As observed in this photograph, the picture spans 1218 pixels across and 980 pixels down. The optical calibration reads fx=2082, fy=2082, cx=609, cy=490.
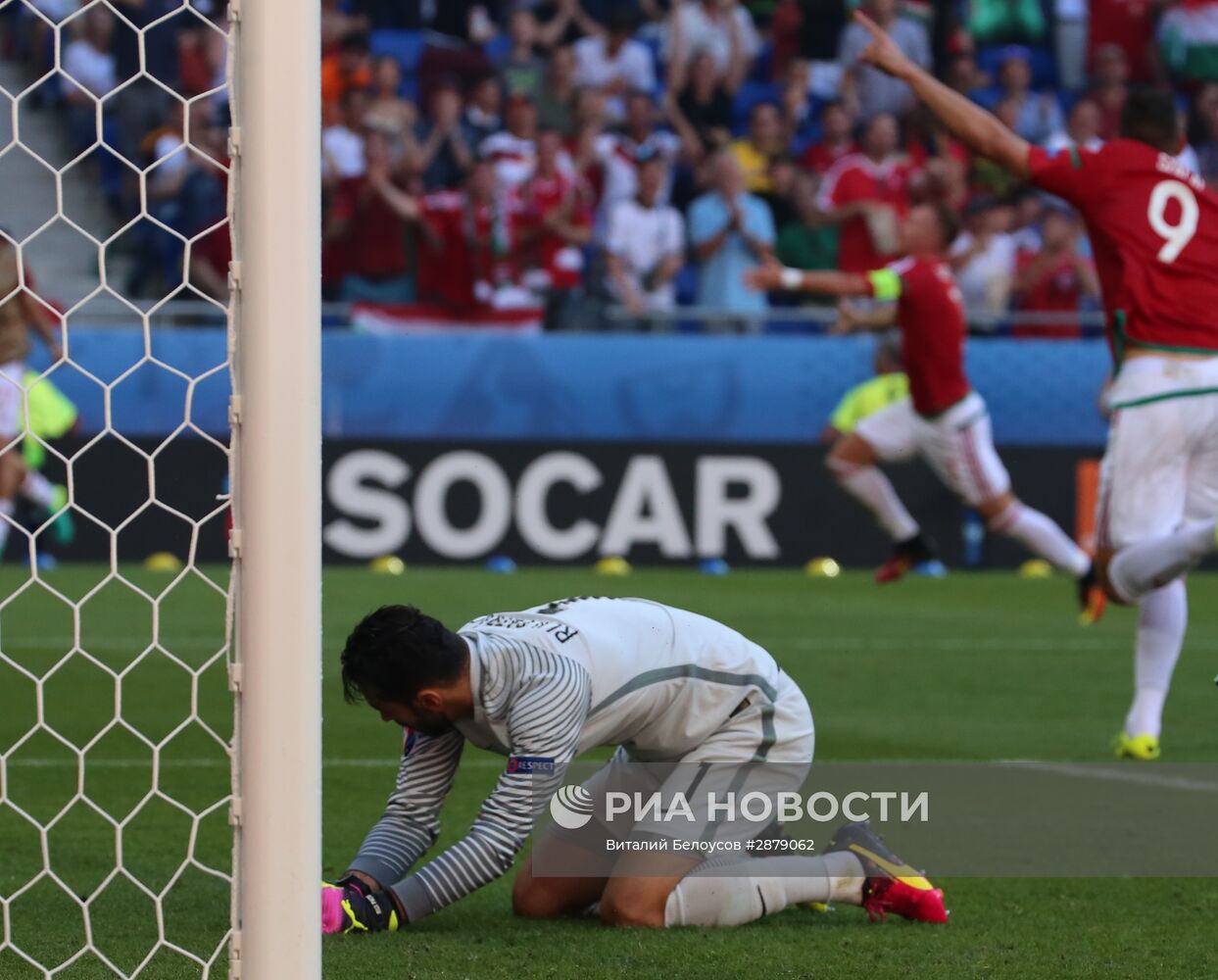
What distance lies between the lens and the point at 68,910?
13.9 ft

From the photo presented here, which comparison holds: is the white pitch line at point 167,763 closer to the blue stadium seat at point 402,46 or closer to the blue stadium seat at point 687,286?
the blue stadium seat at point 687,286

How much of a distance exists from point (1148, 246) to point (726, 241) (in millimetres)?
8802

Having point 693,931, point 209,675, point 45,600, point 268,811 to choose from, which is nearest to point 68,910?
point 693,931

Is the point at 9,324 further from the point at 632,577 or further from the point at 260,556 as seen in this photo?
the point at 260,556

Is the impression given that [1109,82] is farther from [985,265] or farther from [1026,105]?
[985,265]

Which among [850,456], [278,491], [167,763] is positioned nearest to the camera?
[278,491]

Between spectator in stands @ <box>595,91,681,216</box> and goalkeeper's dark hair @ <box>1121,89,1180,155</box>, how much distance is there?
877 centimetres

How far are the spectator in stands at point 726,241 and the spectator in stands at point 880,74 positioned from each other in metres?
1.92

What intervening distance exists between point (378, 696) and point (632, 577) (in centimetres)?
940

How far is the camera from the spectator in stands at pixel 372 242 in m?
14.8

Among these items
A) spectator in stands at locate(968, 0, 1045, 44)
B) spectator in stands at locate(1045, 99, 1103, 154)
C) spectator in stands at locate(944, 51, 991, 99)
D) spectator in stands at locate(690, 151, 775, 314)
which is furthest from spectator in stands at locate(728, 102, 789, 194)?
spectator in stands at locate(968, 0, 1045, 44)

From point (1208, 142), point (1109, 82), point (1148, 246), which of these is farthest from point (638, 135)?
→ point (1148, 246)

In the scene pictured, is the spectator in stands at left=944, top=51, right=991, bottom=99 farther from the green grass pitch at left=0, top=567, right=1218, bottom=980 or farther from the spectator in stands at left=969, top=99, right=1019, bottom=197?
the green grass pitch at left=0, top=567, right=1218, bottom=980

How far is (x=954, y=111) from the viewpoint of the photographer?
19.1ft
